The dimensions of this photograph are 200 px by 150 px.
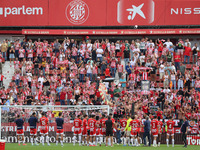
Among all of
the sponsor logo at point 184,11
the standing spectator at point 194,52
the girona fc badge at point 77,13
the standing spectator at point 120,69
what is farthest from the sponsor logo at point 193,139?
the girona fc badge at point 77,13

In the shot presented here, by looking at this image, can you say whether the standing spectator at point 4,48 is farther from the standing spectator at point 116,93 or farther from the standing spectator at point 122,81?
the standing spectator at point 116,93

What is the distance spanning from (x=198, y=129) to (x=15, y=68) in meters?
14.3

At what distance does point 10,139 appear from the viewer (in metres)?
29.7

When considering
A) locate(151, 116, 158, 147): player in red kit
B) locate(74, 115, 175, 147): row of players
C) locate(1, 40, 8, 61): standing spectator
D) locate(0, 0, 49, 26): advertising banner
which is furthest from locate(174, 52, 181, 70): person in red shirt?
locate(1, 40, 8, 61): standing spectator

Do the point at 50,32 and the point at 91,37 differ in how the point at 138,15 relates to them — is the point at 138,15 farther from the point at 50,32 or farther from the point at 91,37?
the point at 50,32

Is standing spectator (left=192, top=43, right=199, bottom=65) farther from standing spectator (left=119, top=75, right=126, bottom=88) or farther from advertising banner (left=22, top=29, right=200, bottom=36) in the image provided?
standing spectator (left=119, top=75, right=126, bottom=88)

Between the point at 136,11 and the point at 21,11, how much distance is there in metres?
10.1

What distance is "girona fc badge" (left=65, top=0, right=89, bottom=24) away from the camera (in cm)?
4325

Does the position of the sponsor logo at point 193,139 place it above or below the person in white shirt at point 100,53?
below

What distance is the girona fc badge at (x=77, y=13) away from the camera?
4325 centimetres

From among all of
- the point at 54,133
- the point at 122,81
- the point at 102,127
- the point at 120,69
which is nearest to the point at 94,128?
the point at 102,127

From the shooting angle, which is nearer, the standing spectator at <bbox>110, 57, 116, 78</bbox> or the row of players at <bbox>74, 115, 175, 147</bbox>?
the row of players at <bbox>74, 115, 175, 147</bbox>

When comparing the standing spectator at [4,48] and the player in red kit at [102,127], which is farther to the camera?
the standing spectator at [4,48]

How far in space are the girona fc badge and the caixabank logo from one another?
9.56ft
